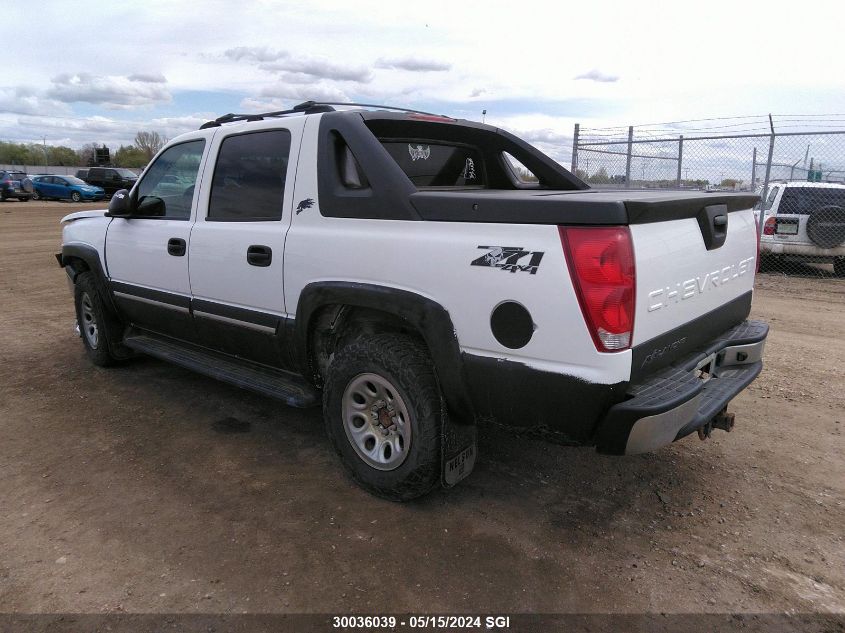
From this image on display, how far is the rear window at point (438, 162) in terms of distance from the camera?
3.80 meters

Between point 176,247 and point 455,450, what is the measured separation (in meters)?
2.40

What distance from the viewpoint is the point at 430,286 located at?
2789 mm

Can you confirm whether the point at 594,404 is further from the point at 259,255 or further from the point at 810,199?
the point at 810,199

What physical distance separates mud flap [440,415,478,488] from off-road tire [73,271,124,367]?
11.5 feet

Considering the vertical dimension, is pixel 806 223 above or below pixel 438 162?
below

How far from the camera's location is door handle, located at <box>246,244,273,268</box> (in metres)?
3.53

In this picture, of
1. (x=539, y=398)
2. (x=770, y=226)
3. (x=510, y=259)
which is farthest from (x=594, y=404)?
(x=770, y=226)

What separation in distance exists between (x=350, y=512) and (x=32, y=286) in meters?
8.42

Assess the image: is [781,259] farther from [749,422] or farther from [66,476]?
[66,476]

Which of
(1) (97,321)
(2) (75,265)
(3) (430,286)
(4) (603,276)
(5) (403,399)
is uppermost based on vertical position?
(4) (603,276)

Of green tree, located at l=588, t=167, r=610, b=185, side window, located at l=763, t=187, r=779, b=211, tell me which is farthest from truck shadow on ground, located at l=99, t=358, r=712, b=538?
green tree, located at l=588, t=167, r=610, b=185

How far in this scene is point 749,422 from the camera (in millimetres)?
4219

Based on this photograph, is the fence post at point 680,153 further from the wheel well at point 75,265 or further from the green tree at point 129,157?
the green tree at point 129,157

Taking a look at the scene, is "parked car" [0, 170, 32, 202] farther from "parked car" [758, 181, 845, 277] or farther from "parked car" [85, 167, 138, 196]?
"parked car" [758, 181, 845, 277]
